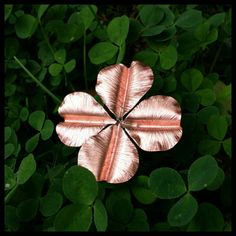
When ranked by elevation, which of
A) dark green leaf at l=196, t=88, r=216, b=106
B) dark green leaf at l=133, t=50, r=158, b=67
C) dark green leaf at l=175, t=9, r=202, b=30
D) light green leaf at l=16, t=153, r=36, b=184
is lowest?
light green leaf at l=16, t=153, r=36, b=184

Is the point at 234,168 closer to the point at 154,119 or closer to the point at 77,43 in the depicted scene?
the point at 154,119

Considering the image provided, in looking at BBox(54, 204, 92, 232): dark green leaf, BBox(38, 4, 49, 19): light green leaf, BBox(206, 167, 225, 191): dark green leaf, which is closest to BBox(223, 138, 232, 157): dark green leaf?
BBox(206, 167, 225, 191): dark green leaf

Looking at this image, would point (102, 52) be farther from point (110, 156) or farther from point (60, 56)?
point (110, 156)

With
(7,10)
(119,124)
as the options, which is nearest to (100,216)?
(119,124)

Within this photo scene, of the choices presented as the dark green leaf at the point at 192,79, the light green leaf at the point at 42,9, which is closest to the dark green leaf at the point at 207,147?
the dark green leaf at the point at 192,79

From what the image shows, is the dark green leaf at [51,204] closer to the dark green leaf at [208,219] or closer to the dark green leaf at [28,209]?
the dark green leaf at [28,209]

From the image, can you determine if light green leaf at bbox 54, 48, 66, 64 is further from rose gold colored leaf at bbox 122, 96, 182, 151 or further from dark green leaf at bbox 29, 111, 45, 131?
rose gold colored leaf at bbox 122, 96, 182, 151

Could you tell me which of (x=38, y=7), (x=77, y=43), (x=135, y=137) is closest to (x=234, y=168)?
(x=135, y=137)
